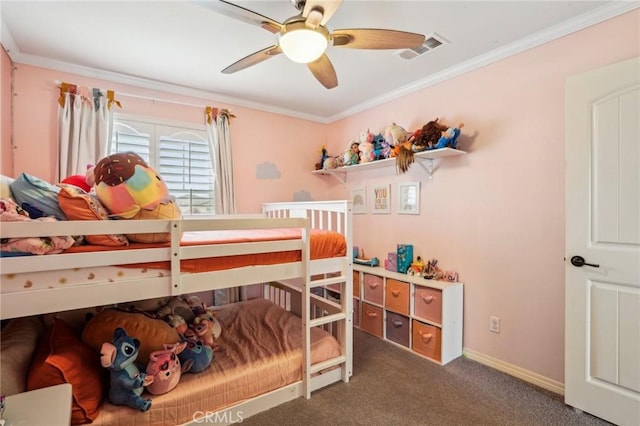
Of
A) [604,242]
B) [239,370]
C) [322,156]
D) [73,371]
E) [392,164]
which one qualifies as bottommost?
[239,370]

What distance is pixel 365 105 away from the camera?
11.6 feet

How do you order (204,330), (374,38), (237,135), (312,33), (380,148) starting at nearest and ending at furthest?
1. (312,33)
2. (374,38)
3. (204,330)
4. (380,148)
5. (237,135)

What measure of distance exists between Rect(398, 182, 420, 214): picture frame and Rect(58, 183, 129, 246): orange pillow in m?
2.47

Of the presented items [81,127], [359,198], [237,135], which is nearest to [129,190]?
[81,127]

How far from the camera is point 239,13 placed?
1.40 meters

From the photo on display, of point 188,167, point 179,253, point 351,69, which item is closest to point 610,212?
point 351,69

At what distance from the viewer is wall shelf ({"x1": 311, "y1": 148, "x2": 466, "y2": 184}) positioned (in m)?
2.56

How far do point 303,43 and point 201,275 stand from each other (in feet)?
4.29

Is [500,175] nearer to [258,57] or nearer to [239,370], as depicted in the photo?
[258,57]

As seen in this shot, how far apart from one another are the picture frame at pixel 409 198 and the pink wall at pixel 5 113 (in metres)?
3.30

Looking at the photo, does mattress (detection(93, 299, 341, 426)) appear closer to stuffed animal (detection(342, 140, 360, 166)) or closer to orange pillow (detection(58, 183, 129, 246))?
orange pillow (detection(58, 183, 129, 246))

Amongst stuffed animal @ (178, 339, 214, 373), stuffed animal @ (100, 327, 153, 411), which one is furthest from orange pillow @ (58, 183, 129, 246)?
stuffed animal @ (178, 339, 214, 373)

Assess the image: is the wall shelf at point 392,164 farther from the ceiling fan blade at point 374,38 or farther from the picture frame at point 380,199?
the ceiling fan blade at point 374,38

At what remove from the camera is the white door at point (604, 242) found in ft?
5.51
